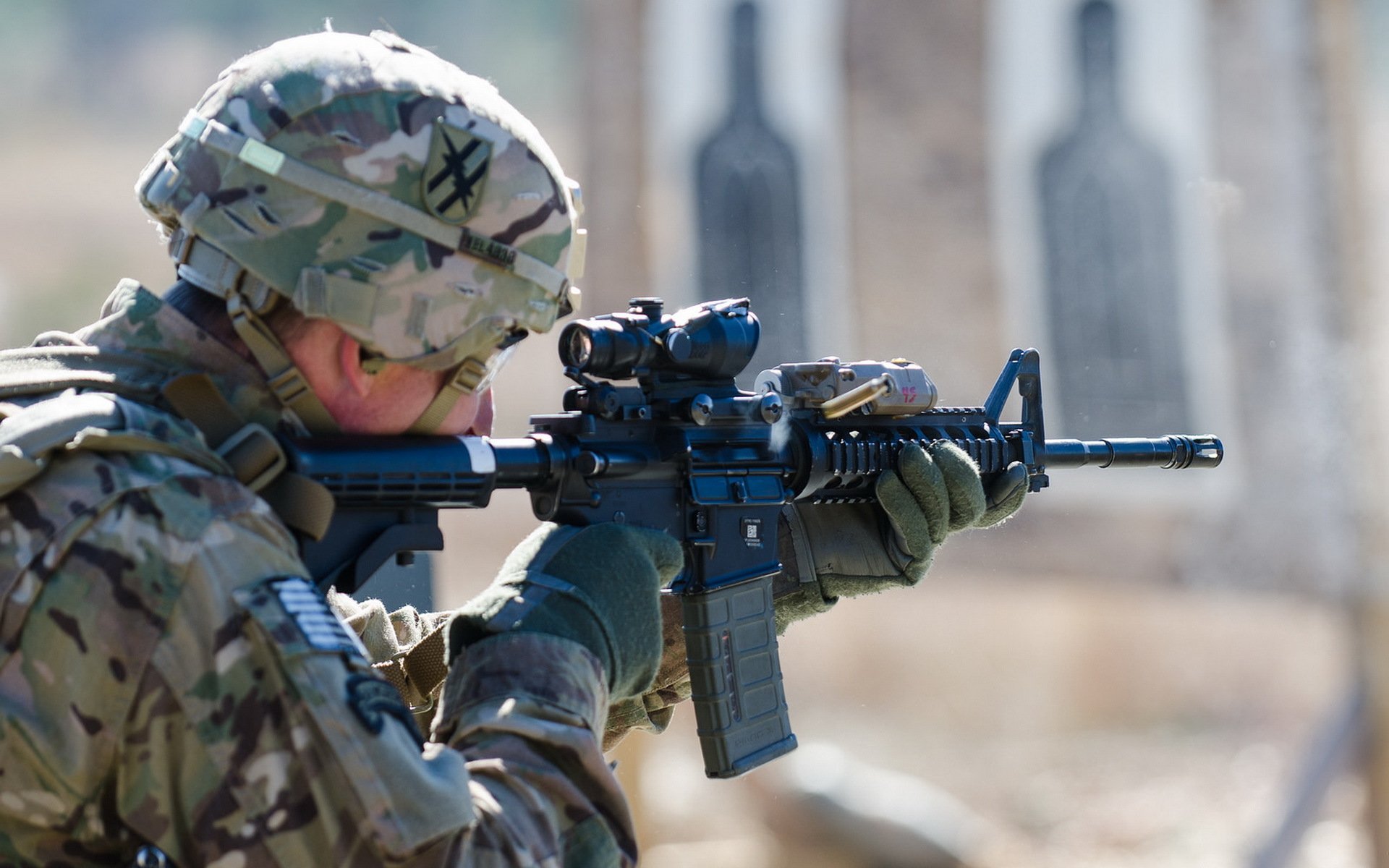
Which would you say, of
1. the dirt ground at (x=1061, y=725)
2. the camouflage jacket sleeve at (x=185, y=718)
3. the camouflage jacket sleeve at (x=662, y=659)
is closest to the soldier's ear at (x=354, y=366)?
the camouflage jacket sleeve at (x=185, y=718)

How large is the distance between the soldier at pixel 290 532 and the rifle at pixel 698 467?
0.13 metres

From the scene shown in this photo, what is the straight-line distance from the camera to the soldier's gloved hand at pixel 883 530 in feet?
12.3

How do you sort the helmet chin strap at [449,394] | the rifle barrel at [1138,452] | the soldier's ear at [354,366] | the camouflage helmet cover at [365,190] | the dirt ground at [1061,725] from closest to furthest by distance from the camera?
→ the camouflage helmet cover at [365,190] < the soldier's ear at [354,366] < the helmet chin strap at [449,394] < the rifle barrel at [1138,452] < the dirt ground at [1061,725]

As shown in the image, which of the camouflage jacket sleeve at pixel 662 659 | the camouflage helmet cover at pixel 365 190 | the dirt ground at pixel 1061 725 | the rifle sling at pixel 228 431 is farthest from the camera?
the dirt ground at pixel 1061 725

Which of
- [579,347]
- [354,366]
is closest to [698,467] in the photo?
[579,347]

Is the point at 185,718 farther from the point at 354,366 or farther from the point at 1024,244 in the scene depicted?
the point at 1024,244

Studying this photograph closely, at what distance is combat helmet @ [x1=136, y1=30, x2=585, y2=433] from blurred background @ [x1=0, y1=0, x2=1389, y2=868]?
900cm

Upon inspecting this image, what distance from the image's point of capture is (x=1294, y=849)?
9.47m

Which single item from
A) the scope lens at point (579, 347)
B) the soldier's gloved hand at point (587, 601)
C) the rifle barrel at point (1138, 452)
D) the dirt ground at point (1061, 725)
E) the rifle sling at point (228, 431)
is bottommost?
the dirt ground at point (1061, 725)

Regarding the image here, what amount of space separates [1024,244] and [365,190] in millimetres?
10992

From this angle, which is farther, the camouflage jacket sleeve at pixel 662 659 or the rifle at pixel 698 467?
the camouflage jacket sleeve at pixel 662 659

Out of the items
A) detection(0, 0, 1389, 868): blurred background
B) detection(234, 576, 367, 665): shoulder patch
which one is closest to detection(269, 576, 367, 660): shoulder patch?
detection(234, 576, 367, 665): shoulder patch

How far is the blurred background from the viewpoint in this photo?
11.5 metres

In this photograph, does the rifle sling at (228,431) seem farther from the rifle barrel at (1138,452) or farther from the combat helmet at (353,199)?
the rifle barrel at (1138,452)
